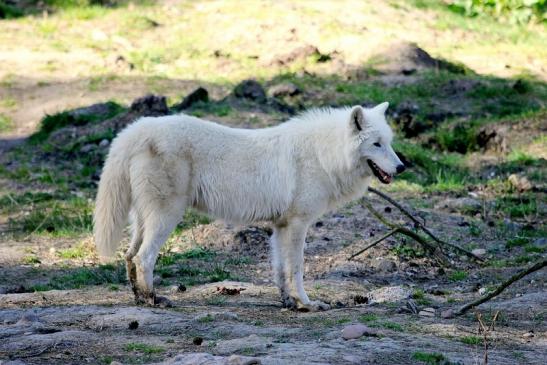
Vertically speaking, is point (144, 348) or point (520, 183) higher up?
point (144, 348)

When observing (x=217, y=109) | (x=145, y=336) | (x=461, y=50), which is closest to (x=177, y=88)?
(x=217, y=109)

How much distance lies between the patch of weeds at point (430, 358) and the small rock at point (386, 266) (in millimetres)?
3457

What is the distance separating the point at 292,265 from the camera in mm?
7531

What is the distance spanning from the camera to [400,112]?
50.5 ft

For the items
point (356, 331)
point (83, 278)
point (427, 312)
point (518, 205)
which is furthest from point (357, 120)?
point (518, 205)

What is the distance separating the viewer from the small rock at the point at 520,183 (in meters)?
12.1

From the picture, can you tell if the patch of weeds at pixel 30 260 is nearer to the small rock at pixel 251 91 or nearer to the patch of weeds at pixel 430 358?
the patch of weeds at pixel 430 358

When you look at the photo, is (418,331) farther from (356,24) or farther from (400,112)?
(356,24)

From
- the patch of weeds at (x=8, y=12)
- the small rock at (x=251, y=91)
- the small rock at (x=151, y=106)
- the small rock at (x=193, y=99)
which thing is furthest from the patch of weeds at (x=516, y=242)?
the patch of weeds at (x=8, y=12)

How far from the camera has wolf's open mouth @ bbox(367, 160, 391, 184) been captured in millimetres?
7688

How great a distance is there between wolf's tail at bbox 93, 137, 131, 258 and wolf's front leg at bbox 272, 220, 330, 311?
4.33 feet

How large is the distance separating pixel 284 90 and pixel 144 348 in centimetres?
1104

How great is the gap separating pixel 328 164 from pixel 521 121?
8.01 meters

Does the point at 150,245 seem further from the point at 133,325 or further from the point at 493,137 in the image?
the point at 493,137
